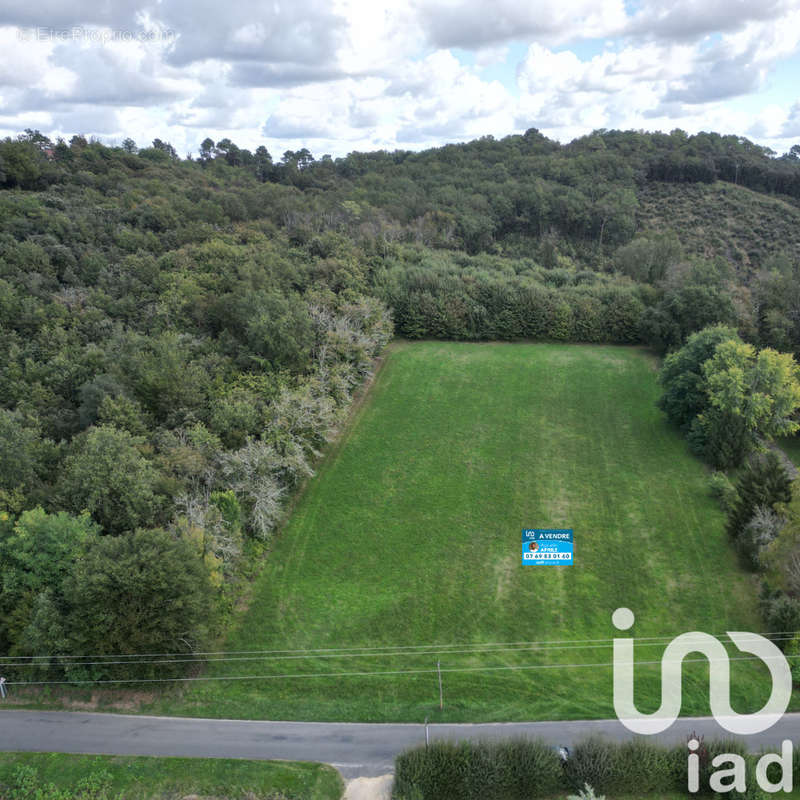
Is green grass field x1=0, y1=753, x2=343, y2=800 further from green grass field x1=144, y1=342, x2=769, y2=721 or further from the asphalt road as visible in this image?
green grass field x1=144, y1=342, x2=769, y2=721

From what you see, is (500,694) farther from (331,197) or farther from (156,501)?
(331,197)

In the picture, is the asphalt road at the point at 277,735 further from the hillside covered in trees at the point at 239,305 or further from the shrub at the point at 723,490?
the shrub at the point at 723,490

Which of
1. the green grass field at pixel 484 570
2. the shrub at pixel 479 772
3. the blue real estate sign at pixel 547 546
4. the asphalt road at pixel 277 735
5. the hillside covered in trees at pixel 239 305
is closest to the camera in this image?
Result: the shrub at pixel 479 772

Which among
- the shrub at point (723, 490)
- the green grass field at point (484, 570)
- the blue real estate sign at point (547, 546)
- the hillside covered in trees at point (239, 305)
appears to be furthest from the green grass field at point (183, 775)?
the shrub at point (723, 490)

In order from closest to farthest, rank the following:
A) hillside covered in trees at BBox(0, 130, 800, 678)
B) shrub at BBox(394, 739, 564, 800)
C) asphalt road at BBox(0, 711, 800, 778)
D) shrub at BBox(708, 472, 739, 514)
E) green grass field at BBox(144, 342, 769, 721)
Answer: shrub at BBox(394, 739, 564, 800)
asphalt road at BBox(0, 711, 800, 778)
green grass field at BBox(144, 342, 769, 721)
hillside covered in trees at BBox(0, 130, 800, 678)
shrub at BBox(708, 472, 739, 514)

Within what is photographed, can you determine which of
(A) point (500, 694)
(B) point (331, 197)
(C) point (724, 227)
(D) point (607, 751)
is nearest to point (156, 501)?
(A) point (500, 694)

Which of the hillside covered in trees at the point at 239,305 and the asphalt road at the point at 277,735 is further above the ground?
the hillside covered in trees at the point at 239,305

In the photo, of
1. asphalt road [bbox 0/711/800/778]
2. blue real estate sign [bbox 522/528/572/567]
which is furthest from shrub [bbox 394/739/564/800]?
blue real estate sign [bbox 522/528/572/567]
